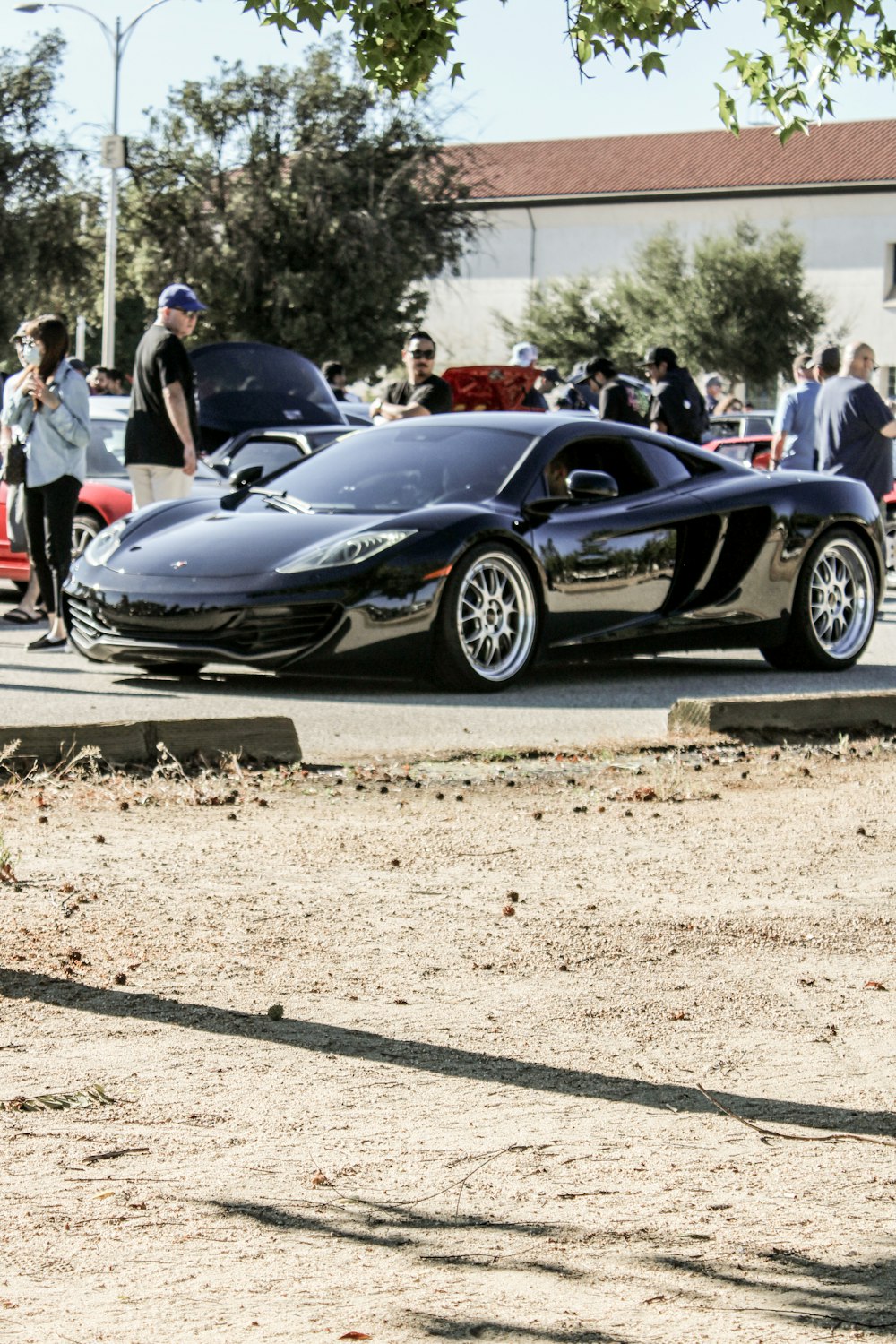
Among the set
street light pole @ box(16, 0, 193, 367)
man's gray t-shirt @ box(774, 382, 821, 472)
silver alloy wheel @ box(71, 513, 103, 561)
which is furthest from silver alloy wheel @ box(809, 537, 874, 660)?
street light pole @ box(16, 0, 193, 367)

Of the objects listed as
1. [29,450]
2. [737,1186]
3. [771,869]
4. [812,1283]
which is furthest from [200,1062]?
[29,450]

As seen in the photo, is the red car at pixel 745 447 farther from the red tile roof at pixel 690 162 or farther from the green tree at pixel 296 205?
the red tile roof at pixel 690 162

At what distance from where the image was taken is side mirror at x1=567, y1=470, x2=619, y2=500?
10438mm

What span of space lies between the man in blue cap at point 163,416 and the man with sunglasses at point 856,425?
4.28m

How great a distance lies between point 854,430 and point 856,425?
0.13 ft

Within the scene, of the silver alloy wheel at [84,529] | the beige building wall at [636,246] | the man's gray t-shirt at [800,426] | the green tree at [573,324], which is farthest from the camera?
the beige building wall at [636,246]

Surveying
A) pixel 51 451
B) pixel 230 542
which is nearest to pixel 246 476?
pixel 51 451

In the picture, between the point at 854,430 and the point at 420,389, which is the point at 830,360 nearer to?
the point at 854,430

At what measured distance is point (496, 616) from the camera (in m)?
10.1

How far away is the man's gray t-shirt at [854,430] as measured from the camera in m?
13.7

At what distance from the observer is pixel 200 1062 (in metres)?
3.96

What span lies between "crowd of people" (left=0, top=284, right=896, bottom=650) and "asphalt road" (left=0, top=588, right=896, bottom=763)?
0.80m

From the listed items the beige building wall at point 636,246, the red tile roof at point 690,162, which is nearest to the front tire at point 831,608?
the beige building wall at point 636,246

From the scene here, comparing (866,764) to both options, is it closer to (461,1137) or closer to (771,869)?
(771,869)
